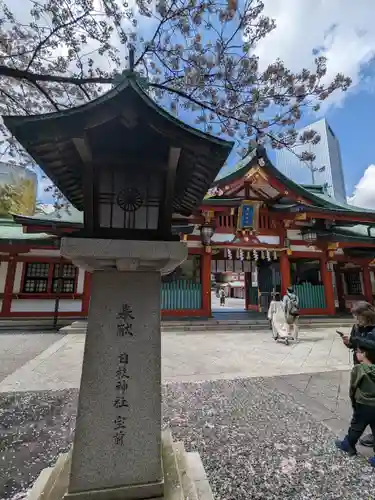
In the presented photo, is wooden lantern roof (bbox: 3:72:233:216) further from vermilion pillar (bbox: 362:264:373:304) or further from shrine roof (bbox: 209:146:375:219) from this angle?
→ vermilion pillar (bbox: 362:264:373:304)

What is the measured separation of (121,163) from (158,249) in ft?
2.57

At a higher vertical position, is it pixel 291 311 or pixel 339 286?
pixel 339 286

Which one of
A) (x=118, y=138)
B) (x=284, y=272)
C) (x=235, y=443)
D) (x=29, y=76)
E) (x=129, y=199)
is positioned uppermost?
(x=29, y=76)

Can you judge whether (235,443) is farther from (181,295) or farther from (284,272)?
(284,272)

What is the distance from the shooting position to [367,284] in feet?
45.7

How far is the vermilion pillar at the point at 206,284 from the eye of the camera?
11336 mm

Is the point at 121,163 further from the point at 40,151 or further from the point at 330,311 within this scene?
the point at 330,311

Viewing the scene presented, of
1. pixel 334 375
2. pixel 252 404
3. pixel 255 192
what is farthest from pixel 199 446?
pixel 255 192

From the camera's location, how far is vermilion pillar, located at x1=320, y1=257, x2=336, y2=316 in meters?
12.3

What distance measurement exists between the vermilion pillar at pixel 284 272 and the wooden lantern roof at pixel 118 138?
35.2 feet

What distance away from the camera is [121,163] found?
213 centimetres

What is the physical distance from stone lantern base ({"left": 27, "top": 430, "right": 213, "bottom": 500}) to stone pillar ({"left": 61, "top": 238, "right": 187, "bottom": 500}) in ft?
0.31

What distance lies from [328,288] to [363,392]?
433 inches

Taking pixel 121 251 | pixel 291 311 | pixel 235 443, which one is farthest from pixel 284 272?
pixel 121 251
